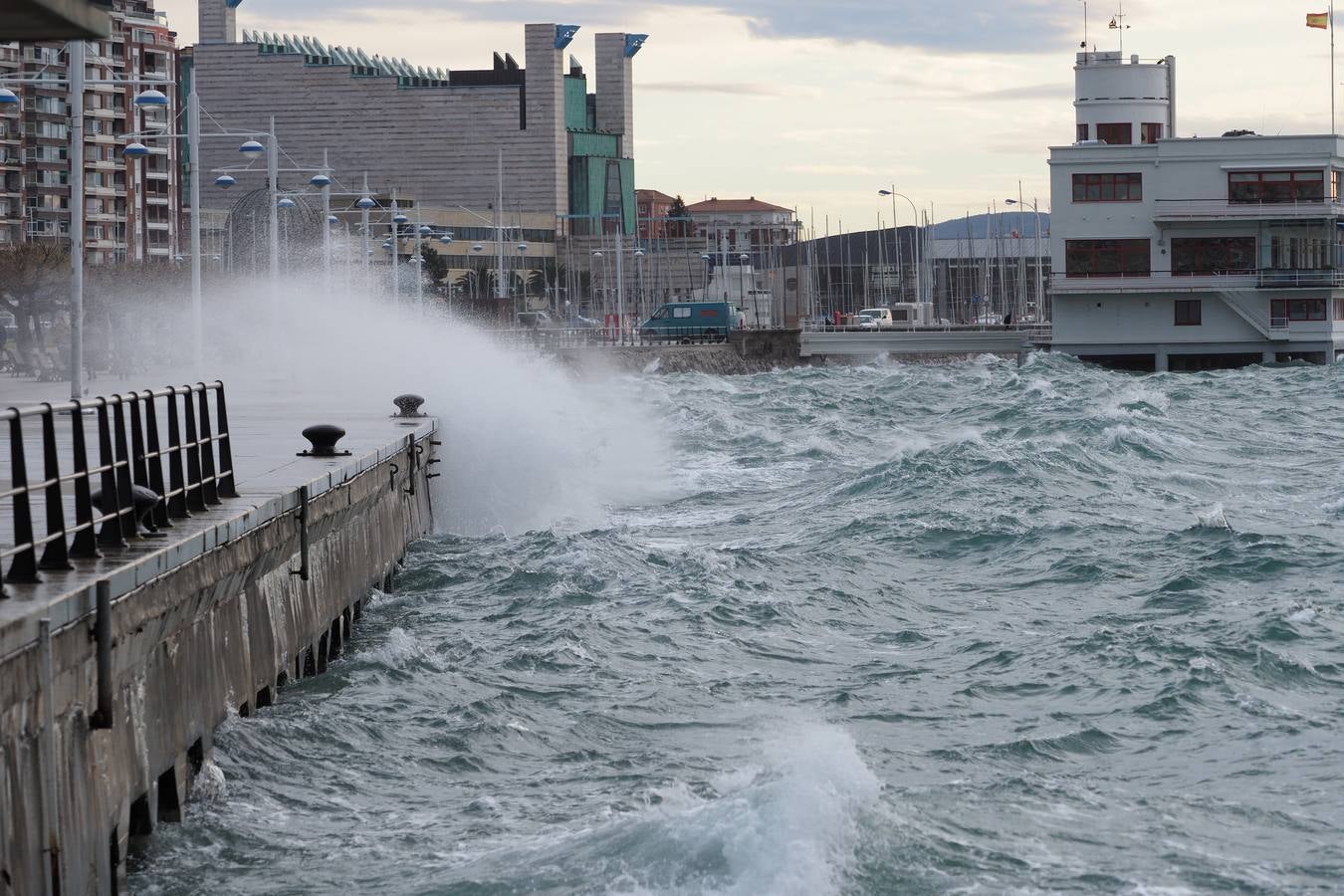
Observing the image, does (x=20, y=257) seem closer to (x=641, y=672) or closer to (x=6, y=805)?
(x=641, y=672)

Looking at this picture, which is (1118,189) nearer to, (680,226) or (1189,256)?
(1189,256)

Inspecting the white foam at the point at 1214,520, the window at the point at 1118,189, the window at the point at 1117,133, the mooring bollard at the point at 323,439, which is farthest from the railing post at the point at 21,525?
the window at the point at 1117,133

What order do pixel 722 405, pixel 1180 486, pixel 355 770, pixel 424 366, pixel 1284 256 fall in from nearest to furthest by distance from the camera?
1. pixel 355 770
2. pixel 1180 486
3. pixel 424 366
4. pixel 722 405
5. pixel 1284 256

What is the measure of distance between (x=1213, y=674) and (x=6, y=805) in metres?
10.6

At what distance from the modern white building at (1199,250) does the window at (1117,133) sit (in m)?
6.49

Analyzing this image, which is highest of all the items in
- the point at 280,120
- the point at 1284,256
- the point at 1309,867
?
the point at 280,120

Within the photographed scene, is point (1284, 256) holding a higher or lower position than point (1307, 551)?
higher

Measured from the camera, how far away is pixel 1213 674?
1553 cm

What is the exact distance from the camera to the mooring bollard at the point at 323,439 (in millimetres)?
19891

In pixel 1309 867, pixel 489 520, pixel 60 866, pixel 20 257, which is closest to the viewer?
pixel 60 866

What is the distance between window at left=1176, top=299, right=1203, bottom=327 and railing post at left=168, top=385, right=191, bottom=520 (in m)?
68.6

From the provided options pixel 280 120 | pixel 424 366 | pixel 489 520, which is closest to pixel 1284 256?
pixel 424 366

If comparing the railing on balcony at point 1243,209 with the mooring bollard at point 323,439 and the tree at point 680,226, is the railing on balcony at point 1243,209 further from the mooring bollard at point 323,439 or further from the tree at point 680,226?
the tree at point 680,226

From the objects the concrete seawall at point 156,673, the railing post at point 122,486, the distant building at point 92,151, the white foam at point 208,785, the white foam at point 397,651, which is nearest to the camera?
the concrete seawall at point 156,673
